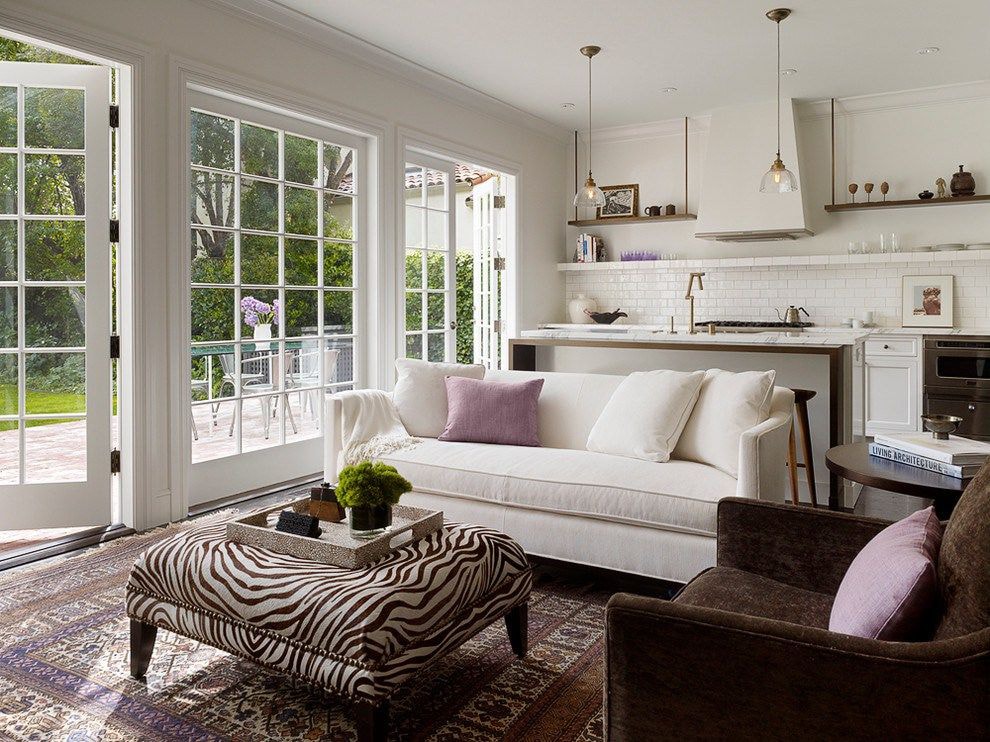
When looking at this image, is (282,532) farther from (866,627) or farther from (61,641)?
(866,627)

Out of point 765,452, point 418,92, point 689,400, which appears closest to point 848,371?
point 689,400

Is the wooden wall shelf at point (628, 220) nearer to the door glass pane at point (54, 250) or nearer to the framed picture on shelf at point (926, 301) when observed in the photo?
the framed picture on shelf at point (926, 301)

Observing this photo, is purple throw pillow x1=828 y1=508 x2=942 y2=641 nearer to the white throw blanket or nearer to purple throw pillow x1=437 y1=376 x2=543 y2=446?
purple throw pillow x1=437 y1=376 x2=543 y2=446

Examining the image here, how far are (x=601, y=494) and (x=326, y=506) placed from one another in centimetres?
104

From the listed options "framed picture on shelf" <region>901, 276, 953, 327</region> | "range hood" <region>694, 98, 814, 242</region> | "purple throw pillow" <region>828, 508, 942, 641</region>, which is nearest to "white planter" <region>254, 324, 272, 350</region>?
"purple throw pillow" <region>828, 508, 942, 641</region>

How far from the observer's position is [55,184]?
3.59m

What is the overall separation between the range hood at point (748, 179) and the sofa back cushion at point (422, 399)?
3.67 meters

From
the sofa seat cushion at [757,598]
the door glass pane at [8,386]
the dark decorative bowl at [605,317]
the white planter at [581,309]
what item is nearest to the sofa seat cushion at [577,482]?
the sofa seat cushion at [757,598]

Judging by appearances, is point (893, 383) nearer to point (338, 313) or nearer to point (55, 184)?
point (338, 313)

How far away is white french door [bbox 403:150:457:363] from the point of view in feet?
18.9

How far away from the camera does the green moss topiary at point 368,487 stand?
2.12 metres

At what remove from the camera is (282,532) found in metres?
2.19

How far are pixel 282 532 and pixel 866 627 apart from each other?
4.89 feet

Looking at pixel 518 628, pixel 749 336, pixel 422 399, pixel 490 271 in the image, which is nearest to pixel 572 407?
pixel 422 399
